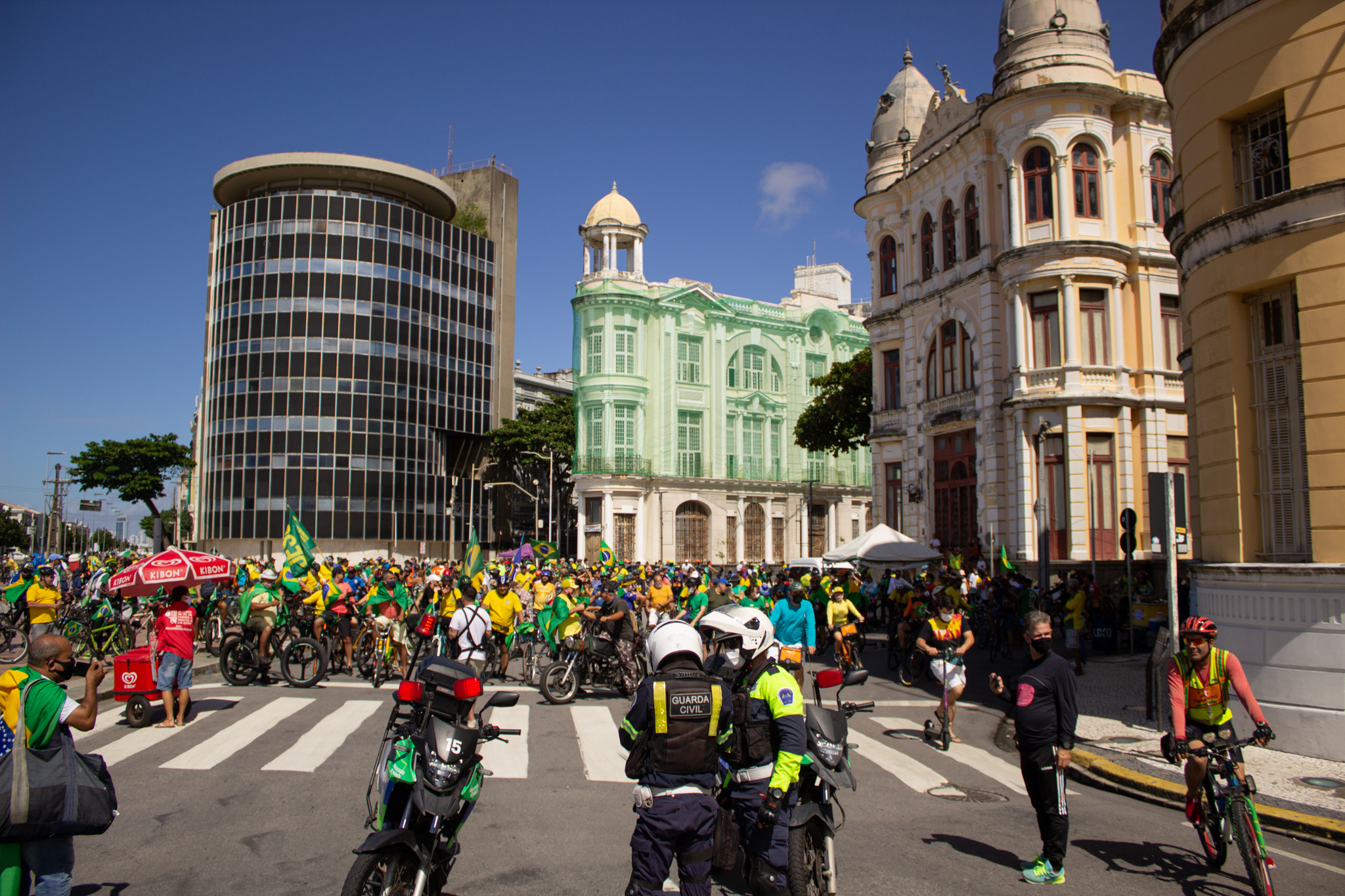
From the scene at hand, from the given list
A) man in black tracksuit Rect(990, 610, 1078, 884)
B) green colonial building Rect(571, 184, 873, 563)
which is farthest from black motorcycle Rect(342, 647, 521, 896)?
green colonial building Rect(571, 184, 873, 563)

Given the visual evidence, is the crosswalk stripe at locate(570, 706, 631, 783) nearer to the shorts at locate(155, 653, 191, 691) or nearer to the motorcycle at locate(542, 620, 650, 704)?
the motorcycle at locate(542, 620, 650, 704)

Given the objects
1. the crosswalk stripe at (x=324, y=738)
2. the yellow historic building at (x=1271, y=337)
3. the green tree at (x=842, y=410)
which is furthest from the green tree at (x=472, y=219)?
the yellow historic building at (x=1271, y=337)

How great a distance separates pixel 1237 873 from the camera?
6078 mm

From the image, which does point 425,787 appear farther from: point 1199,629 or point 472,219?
point 472,219

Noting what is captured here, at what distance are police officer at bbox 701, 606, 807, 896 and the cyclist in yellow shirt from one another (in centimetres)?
938

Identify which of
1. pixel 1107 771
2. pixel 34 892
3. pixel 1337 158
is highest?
pixel 1337 158

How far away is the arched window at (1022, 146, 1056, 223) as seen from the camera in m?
25.8

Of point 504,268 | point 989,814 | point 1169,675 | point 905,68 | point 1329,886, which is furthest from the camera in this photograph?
point 504,268

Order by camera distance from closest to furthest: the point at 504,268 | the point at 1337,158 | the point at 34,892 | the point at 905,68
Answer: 1. the point at 34,892
2. the point at 1337,158
3. the point at 905,68
4. the point at 504,268

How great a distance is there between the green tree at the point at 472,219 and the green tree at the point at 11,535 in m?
54.3

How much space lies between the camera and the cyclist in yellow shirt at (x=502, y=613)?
45.8 ft

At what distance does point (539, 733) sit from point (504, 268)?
216 ft

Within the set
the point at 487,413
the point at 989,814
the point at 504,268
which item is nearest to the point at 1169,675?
the point at 989,814

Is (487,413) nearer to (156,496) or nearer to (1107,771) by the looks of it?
(156,496)
